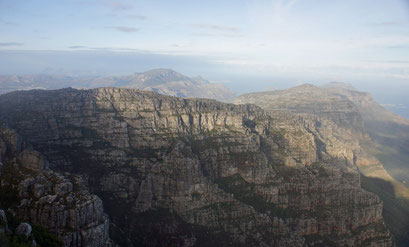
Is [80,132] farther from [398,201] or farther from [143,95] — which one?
[398,201]

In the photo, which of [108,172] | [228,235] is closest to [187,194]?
[228,235]

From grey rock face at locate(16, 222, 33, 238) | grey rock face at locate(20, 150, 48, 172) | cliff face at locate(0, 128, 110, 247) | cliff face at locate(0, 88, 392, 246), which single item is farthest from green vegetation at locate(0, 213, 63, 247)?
cliff face at locate(0, 88, 392, 246)

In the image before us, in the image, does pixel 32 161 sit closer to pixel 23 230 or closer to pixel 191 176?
pixel 23 230

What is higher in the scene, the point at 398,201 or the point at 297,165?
the point at 297,165

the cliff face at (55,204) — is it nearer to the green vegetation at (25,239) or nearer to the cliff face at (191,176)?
the green vegetation at (25,239)

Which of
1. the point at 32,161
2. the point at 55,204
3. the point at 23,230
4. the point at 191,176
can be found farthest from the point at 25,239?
the point at 191,176

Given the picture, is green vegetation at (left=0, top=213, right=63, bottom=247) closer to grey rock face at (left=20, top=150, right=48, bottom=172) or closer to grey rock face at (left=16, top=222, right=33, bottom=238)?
grey rock face at (left=16, top=222, right=33, bottom=238)

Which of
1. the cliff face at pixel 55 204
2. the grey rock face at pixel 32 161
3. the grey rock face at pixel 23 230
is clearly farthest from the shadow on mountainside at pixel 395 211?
the grey rock face at pixel 32 161

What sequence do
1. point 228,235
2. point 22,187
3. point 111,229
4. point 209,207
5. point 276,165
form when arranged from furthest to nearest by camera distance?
point 276,165, point 209,207, point 228,235, point 111,229, point 22,187
